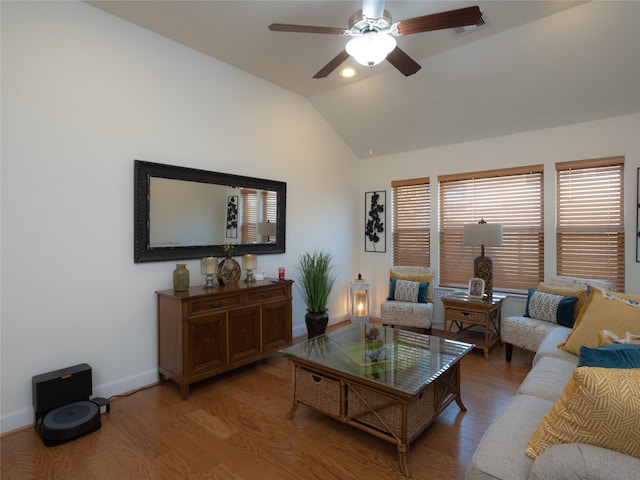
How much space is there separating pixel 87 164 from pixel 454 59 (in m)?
3.45

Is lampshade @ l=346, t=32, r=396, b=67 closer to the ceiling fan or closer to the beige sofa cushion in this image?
the ceiling fan

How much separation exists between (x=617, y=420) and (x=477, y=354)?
9.74 ft

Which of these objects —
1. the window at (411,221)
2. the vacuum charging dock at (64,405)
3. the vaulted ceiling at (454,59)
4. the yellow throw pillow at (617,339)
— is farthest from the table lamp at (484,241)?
the vacuum charging dock at (64,405)

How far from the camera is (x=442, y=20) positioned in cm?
206

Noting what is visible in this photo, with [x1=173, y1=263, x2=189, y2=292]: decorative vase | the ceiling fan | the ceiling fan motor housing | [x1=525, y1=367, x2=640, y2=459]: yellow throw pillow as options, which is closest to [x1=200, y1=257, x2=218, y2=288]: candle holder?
[x1=173, y1=263, x2=189, y2=292]: decorative vase

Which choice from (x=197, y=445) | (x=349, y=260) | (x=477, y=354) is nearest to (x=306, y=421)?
(x=197, y=445)

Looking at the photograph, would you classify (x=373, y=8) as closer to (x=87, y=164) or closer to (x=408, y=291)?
(x=87, y=164)

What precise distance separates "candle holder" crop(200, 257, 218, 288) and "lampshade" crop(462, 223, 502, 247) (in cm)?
287

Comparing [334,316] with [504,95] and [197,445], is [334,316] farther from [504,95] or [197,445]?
[504,95]

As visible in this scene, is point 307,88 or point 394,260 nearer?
point 307,88

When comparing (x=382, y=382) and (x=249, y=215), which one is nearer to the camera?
(x=382, y=382)

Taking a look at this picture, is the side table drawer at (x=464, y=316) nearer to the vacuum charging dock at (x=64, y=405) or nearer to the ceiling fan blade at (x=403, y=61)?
the ceiling fan blade at (x=403, y=61)

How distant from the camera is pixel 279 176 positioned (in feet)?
13.9

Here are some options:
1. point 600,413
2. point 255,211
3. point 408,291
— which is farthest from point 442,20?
point 408,291
